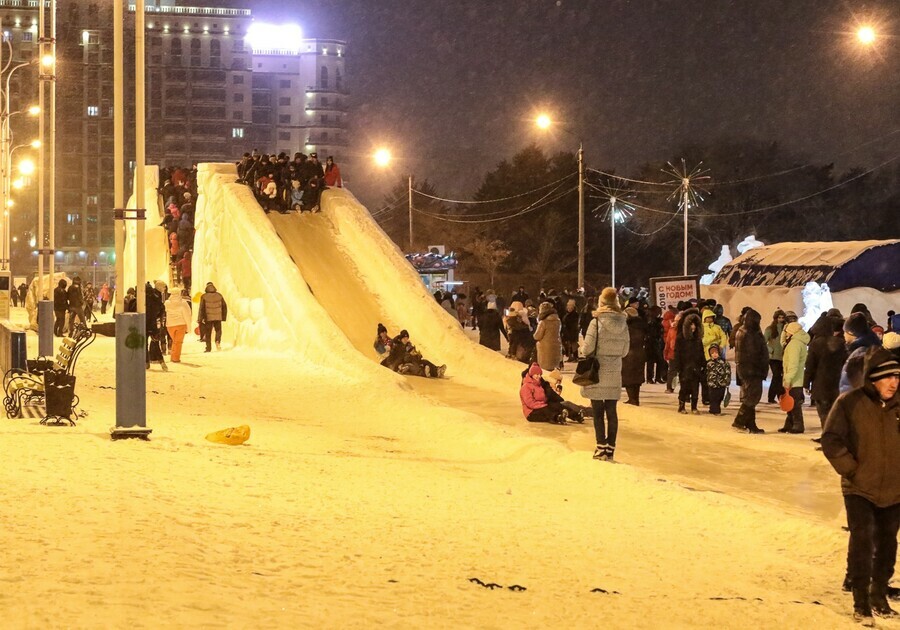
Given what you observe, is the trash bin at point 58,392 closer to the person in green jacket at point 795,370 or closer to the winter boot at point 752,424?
the winter boot at point 752,424

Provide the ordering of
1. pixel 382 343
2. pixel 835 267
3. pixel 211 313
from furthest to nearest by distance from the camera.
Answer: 1. pixel 835 267
2. pixel 211 313
3. pixel 382 343

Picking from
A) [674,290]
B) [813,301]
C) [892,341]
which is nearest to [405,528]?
[892,341]

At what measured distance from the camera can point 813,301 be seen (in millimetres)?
29609

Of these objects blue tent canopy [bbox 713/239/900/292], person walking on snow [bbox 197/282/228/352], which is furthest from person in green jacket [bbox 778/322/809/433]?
blue tent canopy [bbox 713/239/900/292]

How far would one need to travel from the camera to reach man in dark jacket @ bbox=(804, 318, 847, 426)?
1485 cm

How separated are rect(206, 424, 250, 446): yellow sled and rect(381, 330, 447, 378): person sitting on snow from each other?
10.6 meters

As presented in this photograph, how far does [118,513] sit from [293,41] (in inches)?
6186

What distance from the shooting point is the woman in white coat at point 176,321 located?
73.3 ft

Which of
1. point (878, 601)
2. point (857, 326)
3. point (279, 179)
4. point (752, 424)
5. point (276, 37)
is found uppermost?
point (276, 37)

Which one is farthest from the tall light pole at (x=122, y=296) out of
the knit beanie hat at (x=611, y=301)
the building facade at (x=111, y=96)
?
the building facade at (x=111, y=96)

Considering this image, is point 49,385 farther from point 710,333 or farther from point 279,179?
point 279,179

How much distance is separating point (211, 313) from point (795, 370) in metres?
13.6

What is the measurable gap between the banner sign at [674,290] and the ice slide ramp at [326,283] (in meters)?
3.72

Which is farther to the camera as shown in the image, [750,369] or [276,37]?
[276,37]
